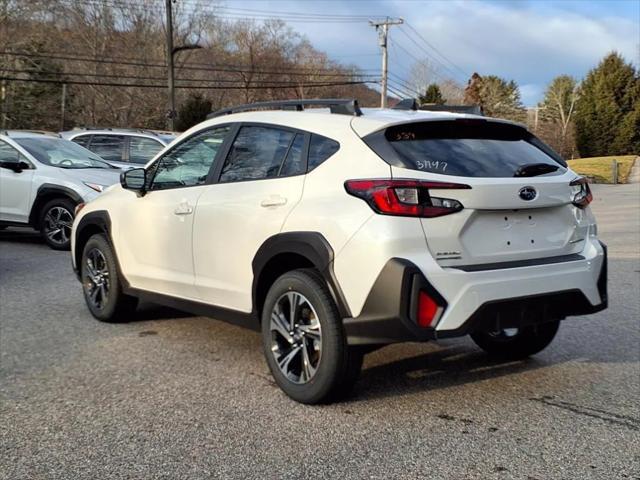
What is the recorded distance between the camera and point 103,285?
6.21 metres

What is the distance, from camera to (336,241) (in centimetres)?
383

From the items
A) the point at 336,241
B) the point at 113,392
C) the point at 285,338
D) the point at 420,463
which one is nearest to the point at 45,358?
the point at 113,392

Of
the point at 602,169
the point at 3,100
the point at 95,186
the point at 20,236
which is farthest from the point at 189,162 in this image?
the point at 3,100

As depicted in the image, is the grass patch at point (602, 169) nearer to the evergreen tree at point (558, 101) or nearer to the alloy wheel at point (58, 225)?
the alloy wheel at point (58, 225)

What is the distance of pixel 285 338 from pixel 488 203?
1477 millimetres

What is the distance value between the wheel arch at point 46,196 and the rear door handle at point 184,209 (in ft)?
19.6

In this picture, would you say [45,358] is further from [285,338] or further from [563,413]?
[563,413]

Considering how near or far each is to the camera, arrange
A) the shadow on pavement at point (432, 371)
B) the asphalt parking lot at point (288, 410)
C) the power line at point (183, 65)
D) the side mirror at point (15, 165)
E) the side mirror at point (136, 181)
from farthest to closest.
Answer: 1. the power line at point (183, 65)
2. the side mirror at point (15, 165)
3. the side mirror at point (136, 181)
4. the shadow on pavement at point (432, 371)
5. the asphalt parking lot at point (288, 410)

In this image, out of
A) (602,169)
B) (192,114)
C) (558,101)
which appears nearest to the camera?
(602,169)

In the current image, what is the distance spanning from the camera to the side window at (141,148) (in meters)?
14.6

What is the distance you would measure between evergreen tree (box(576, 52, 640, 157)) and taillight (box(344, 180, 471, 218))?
4067 centimetres

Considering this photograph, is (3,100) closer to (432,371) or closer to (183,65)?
(183,65)

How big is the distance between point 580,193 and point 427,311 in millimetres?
1460

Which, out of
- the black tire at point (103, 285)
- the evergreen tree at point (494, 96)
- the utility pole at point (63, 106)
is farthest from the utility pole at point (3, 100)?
the black tire at point (103, 285)
